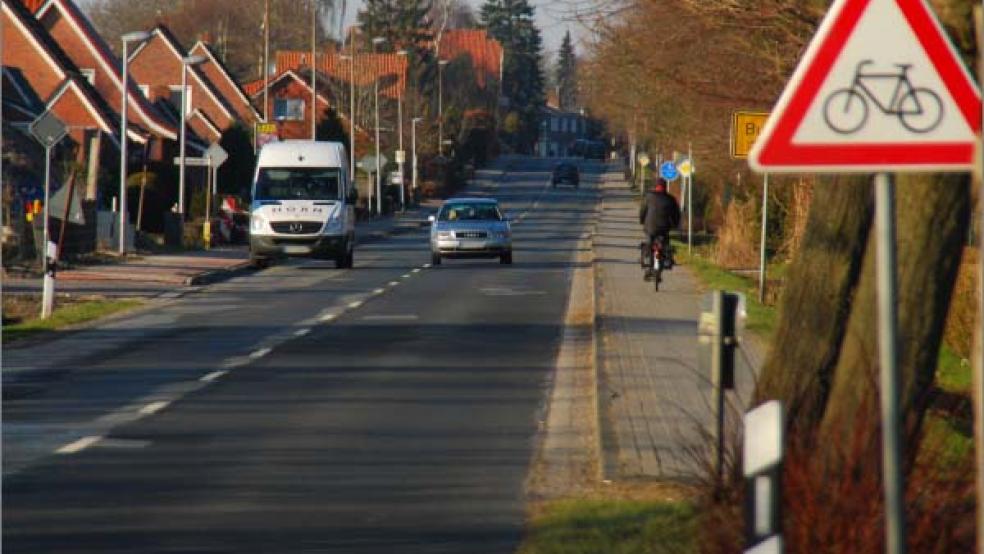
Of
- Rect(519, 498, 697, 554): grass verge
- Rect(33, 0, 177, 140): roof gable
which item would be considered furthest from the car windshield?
Rect(519, 498, 697, 554): grass verge

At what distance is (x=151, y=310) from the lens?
90.0 feet

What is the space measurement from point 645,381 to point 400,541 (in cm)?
739

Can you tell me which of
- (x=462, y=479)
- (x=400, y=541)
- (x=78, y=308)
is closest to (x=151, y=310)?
(x=78, y=308)

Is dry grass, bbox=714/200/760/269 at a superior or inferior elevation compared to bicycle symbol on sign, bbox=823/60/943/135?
inferior

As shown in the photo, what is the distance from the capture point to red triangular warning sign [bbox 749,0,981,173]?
5.36 m

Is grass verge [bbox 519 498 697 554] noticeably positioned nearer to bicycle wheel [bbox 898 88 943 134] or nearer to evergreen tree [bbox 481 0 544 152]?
bicycle wheel [bbox 898 88 943 134]

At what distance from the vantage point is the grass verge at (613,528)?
9102 millimetres

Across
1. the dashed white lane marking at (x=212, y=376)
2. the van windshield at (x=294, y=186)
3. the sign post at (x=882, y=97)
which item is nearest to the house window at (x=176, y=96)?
the van windshield at (x=294, y=186)

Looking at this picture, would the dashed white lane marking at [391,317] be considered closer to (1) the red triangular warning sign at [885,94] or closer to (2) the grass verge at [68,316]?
(2) the grass verge at [68,316]

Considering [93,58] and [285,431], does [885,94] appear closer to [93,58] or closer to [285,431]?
[285,431]

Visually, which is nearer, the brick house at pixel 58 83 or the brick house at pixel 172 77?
the brick house at pixel 58 83

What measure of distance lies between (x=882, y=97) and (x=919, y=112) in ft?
0.39

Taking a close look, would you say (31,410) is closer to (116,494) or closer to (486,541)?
(116,494)

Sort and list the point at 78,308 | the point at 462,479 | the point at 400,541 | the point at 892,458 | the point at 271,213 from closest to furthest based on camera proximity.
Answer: the point at 892,458 → the point at 400,541 → the point at 462,479 → the point at 78,308 → the point at 271,213
